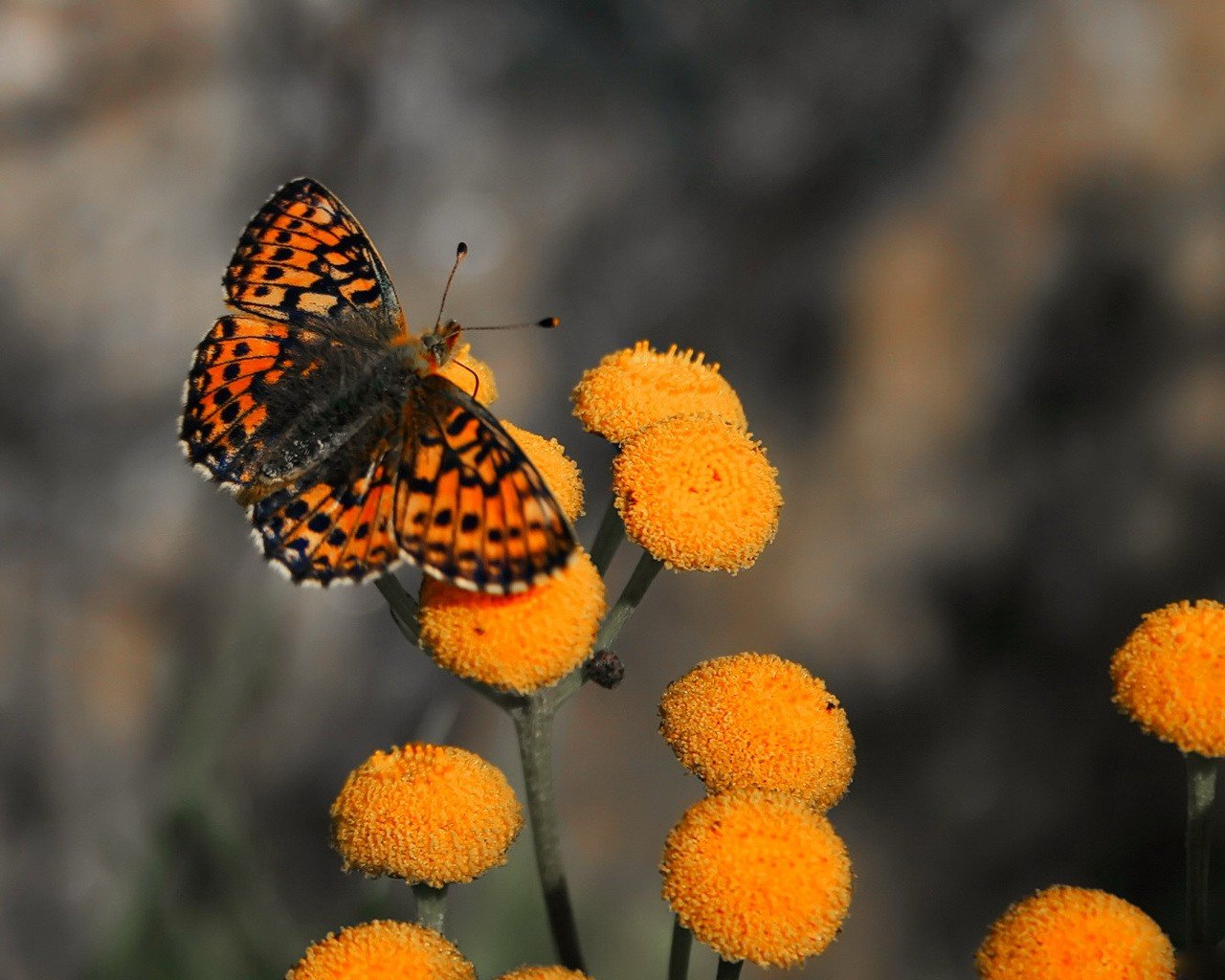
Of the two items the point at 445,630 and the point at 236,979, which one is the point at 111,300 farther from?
the point at 445,630

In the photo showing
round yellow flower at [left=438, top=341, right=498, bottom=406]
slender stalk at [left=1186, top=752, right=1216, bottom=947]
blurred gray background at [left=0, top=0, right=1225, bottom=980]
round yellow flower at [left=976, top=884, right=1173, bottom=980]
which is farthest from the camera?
blurred gray background at [left=0, top=0, right=1225, bottom=980]

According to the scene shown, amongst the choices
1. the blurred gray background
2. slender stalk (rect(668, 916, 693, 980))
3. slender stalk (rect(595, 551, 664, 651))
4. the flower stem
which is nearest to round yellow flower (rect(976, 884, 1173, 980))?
slender stalk (rect(668, 916, 693, 980))

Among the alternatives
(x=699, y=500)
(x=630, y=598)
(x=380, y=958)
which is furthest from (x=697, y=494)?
(x=380, y=958)

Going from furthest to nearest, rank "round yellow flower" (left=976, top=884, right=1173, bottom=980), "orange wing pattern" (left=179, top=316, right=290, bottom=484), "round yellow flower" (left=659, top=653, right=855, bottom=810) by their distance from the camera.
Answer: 1. "orange wing pattern" (left=179, top=316, right=290, bottom=484)
2. "round yellow flower" (left=659, top=653, right=855, bottom=810)
3. "round yellow flower" (left=976, top=884, right=1173, bottom=980)

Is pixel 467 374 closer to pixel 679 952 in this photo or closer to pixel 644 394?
pixel 644 394

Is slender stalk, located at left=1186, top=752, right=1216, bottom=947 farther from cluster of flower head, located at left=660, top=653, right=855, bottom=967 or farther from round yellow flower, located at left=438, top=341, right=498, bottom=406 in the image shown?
round yellow flower, located at left=438, top=341, right=498, bottom=406
